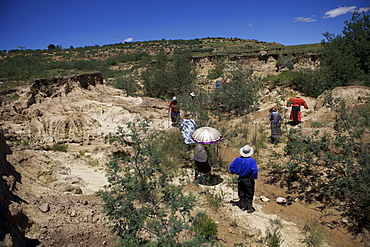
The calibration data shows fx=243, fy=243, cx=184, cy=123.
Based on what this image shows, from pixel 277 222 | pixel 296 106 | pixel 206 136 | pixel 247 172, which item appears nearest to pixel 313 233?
pixel 277 222

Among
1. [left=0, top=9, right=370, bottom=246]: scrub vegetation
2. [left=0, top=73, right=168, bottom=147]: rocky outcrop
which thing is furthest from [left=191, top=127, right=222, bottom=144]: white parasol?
[left=0, top=73, right=168, bottom=147]: rocky outcrop

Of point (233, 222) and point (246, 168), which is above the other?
point (246, 168)

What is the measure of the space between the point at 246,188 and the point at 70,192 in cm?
388

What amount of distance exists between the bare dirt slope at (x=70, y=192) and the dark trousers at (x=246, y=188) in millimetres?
360

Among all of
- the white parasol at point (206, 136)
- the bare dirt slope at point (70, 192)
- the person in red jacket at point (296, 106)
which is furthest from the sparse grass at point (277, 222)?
the person in red jacket at point (296, 106)

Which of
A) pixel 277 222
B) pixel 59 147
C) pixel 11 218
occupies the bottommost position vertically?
pixel 277 222

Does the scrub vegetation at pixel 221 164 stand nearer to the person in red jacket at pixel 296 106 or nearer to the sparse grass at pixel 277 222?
the sparse grass at pixel 277 222

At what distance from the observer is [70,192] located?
5418mm

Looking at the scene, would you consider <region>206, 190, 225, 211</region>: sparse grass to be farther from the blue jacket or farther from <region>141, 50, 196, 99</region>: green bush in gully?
<region>141, 50, 196, 99</region>: green bush in gully

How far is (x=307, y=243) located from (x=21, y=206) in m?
4.93

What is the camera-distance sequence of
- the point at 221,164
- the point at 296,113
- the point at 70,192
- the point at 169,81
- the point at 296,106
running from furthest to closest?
the point at 169,81 < the point at 296,113 < the point at 296,106 < the point at 221,164 < the point at 70,192

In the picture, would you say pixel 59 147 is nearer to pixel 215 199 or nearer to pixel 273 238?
pixel 215 199

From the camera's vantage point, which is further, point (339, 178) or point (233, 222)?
point (339, 178)

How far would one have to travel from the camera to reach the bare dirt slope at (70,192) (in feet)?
12.4
